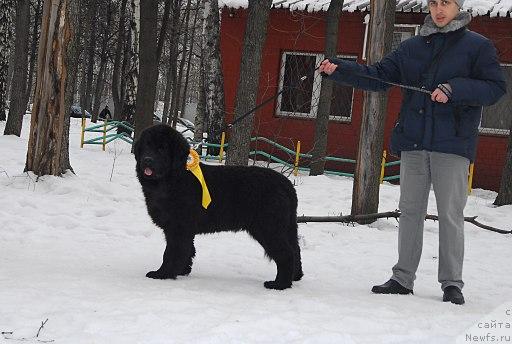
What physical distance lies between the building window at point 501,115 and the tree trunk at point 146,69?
7227 mm

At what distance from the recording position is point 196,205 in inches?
173

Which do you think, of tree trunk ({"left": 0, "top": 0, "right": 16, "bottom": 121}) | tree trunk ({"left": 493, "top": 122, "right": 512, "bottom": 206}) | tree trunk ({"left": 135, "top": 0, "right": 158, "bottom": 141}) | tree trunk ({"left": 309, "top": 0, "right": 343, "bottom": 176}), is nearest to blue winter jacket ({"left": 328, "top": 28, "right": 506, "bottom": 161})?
tree trunk ({"left": 493, "top": 122, "right": 512, "bottom": 206})

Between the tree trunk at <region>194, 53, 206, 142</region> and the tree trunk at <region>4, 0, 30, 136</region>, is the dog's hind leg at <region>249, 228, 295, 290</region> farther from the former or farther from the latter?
the tree trunk at <region>4, 0, 30, 136</region>

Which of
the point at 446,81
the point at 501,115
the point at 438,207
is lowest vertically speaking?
the point at 438,207

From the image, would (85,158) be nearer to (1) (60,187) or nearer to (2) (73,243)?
(1) (60,187)

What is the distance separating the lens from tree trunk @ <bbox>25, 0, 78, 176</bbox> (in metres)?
7.16

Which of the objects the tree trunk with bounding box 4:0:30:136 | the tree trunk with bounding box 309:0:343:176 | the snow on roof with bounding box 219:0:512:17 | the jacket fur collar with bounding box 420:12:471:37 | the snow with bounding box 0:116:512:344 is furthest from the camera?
the tree trunk with bounding box 4:0:30:136

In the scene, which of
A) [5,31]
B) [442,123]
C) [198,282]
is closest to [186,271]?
[198,282]

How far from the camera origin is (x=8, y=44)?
16250 millimetres

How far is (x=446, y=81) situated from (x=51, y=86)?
490 centimetres

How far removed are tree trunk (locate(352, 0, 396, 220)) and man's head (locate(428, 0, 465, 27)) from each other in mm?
3242

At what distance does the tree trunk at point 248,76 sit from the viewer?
781 cm

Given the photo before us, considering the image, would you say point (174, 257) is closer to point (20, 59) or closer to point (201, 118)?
point (201, 118)

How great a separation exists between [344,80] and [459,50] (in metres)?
0.82
